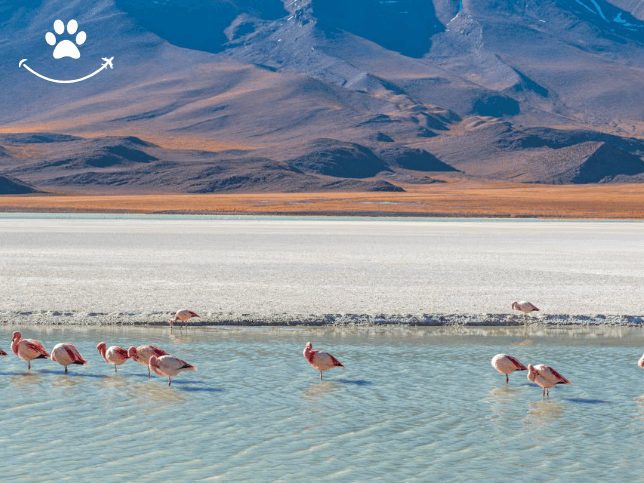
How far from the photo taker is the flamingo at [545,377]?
1042 centimetres

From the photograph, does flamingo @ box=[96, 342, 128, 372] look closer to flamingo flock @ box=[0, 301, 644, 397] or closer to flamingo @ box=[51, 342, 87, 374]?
flamingo flock @ box=[0, 301, 644, 397]

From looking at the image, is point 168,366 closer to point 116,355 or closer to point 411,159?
point 116,355

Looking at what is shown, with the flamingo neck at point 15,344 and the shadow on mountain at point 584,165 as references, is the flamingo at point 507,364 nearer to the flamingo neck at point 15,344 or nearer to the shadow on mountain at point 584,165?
the flamingo neck at point 15,344

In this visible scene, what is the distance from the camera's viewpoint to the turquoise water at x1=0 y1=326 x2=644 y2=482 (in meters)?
8.00

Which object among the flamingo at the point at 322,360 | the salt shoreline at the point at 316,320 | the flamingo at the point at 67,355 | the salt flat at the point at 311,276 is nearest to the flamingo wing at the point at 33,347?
the flamingo at the point at 67,355

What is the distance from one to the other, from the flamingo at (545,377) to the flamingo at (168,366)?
3.97m

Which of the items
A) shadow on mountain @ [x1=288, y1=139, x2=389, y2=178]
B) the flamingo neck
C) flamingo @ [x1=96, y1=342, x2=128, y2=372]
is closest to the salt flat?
the flamingo neck

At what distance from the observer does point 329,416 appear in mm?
9812

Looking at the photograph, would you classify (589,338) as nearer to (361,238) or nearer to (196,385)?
(196,385)

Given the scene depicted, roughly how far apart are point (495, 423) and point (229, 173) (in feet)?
428

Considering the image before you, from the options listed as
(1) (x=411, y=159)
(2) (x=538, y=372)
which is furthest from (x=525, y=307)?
(1) (x=411, y=159)

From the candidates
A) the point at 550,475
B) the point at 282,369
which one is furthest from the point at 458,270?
the point at 550,475

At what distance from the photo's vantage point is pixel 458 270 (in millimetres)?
A: 25234

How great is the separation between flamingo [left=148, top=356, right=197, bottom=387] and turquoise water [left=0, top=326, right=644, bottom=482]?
0.24m
